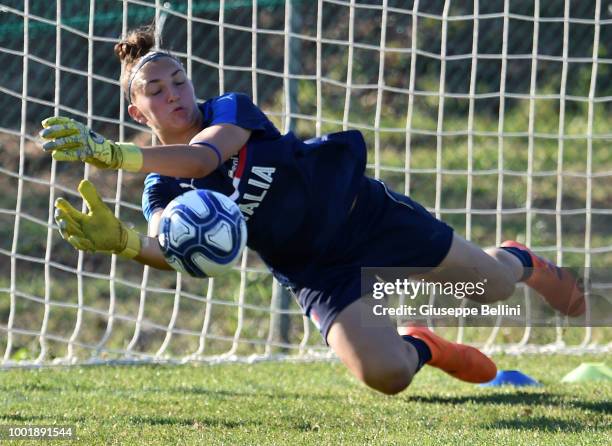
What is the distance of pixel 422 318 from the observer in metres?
6.14

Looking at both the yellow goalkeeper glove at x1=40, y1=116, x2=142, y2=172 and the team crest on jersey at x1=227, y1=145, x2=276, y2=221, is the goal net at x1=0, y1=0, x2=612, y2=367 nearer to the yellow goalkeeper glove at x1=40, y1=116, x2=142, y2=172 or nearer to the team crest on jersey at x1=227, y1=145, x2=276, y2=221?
the team crest on jersey at x1=227, y1=145, x2=276, y2=221

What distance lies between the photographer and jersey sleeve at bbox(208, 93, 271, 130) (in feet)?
12.2

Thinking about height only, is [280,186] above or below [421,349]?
above

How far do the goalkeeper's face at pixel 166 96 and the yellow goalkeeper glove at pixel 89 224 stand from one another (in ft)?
1.81

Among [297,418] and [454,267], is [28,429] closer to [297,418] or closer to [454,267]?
[297,418]

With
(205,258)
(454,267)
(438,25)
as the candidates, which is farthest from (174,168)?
(438,25)

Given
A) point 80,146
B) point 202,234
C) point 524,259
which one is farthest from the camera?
point 524,259

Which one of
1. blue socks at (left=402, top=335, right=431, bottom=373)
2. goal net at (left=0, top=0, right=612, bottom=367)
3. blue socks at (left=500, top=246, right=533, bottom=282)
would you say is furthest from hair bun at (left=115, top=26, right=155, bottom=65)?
blue socks at (left=500, top=246, right=533, bottom=282)

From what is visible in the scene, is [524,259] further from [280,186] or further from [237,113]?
[237,113]

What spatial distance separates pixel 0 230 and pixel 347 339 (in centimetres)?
481

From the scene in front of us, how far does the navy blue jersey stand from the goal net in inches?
58.0

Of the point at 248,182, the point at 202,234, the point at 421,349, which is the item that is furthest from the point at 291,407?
the point at 202,234

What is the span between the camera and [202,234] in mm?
3262

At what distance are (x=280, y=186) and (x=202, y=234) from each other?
67 centimetres
